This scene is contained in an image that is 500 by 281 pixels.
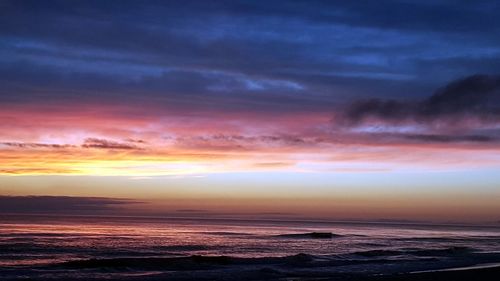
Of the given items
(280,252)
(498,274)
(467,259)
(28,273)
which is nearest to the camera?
(498,274)

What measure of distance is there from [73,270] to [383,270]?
17.5 meters

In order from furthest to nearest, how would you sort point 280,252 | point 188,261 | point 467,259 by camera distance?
1. point 280,252
2. point 467,259
3. point 188,261

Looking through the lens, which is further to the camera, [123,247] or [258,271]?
[123,247]

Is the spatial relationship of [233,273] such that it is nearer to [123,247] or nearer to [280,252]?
[280,252]

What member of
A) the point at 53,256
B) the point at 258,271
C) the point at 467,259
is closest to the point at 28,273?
the point at 53,256

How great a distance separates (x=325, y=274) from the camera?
98.3ft

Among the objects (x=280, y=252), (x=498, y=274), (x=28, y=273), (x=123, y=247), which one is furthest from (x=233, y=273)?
(x=123, y=247)

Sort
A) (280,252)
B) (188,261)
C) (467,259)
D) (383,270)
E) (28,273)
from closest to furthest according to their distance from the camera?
1. (28,273)
2. (383,270)
3. (188,261)
4. (467,259)
5. (280,252)

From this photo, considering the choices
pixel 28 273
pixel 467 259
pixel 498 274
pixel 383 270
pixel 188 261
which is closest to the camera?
pixel 498 274

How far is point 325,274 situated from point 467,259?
16.4 m

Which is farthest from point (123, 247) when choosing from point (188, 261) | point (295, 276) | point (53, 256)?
point (295, 276)

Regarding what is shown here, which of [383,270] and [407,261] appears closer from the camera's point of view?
[383,270]

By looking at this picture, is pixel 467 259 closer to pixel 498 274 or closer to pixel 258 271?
pixel 498 274

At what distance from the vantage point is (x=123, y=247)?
1871 inches
